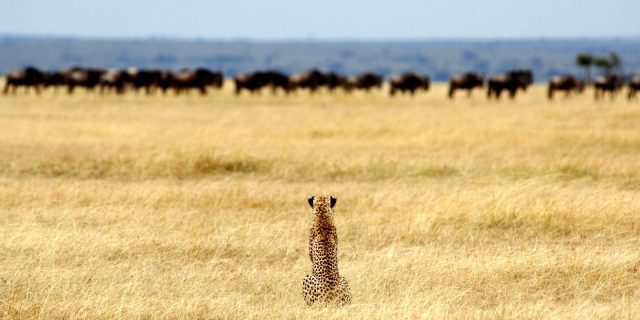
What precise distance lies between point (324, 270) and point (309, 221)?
5254 mm

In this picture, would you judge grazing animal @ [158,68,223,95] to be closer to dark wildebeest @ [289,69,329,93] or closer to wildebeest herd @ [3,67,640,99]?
wildebeest herd @ [3,67,640,99]

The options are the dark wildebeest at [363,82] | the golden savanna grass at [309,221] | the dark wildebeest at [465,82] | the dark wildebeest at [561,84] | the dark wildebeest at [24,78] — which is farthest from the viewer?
the dark wildebeest at [363,82]

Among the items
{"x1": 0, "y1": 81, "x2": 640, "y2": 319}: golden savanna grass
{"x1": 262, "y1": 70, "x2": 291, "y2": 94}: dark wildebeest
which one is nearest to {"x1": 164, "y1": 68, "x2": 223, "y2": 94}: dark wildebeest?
{"x1": 262, "y1": 70, "x2": 291, "y2": 94}: dark wildebeest

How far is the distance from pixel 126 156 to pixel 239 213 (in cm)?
721

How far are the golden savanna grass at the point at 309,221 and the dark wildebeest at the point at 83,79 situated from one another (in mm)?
37599

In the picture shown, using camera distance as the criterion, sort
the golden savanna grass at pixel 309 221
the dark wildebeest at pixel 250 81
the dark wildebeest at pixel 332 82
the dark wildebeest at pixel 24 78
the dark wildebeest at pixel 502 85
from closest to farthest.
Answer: the golden savanna grass at pixel 309 221
the dark wildebeest at pixel 24 78
the dark wildebeest at pixel 502 85
the dark wildebeest at pixel 250 81
the dark wildebeest at pixel 332 82

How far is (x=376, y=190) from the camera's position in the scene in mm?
17703

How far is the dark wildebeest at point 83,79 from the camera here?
210ft

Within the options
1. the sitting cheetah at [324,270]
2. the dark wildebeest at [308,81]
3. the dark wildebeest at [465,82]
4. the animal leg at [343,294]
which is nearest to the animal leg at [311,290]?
the sitting cheetah at [324,270]

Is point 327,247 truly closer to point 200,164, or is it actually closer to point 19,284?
point 19,284

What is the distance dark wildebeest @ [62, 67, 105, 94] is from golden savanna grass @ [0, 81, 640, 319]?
123ft

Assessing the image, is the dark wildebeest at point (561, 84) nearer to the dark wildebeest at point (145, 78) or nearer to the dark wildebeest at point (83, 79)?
the dark wildebeest at point (145, 78)

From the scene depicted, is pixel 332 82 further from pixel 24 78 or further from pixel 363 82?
pixel 24 78

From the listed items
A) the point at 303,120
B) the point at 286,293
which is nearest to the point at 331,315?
the point at 286,293
